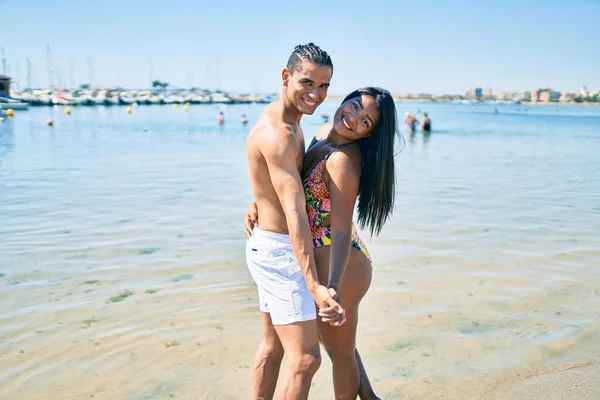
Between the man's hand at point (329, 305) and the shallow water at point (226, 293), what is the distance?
1536 mm

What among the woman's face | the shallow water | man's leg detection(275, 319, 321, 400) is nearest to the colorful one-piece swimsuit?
the woman's face

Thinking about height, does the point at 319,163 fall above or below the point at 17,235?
above

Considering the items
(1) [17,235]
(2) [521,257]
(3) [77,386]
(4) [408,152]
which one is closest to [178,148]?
(4) [408,152]

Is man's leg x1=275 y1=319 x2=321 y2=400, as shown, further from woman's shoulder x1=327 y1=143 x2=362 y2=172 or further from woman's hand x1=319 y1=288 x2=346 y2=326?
woman's shoulder x1=327 y1=143 x2=362 y2=172

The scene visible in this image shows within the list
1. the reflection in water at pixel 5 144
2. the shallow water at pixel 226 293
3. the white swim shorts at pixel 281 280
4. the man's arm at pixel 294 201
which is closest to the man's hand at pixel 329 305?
the man's arm at pixel 294 201

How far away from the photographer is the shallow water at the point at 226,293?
4555mm

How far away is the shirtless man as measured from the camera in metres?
2.86

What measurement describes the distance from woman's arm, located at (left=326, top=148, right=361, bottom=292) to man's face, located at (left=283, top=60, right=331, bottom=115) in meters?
0.31

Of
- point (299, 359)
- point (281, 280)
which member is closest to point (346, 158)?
point (281, 280)

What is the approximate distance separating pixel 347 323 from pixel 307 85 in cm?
133

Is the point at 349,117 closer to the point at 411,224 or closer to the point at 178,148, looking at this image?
the point at 411,224

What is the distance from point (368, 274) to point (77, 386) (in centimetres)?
254

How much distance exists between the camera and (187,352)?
4.92 metres

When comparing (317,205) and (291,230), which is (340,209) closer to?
(317,205)
